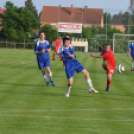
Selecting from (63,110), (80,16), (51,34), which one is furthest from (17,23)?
(63,110)

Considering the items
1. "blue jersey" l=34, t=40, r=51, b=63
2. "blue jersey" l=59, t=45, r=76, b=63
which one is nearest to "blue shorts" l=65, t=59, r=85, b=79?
"blue jersey" l=59, t=45, r=76, b=63

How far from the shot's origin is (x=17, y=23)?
186 feet

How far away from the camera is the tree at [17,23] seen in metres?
54.7

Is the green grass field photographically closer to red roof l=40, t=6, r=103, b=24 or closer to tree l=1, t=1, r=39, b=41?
red roof l=40, t=6, r=103, b=24

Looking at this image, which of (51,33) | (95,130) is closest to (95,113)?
(95,130)

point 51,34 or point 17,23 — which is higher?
point 17,23

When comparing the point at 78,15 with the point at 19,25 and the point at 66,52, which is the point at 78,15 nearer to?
the point at 19,25

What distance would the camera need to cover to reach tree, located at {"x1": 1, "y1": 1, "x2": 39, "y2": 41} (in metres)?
54.7

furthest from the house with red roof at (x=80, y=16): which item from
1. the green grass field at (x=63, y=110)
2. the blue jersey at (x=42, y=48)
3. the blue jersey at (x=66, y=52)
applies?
the blue jersey at (x=66, y=52)

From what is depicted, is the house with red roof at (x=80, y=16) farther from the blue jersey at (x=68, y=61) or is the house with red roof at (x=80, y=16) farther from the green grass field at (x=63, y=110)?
the blue jersey at (x=68, y=61)

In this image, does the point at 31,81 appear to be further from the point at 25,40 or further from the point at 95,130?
the point at 25,40

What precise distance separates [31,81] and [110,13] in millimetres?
36332

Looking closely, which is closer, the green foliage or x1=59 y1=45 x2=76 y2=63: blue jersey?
x1=59 y1=45 x2=76 y2=63: blue jersey

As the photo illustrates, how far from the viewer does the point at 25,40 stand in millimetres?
53688
